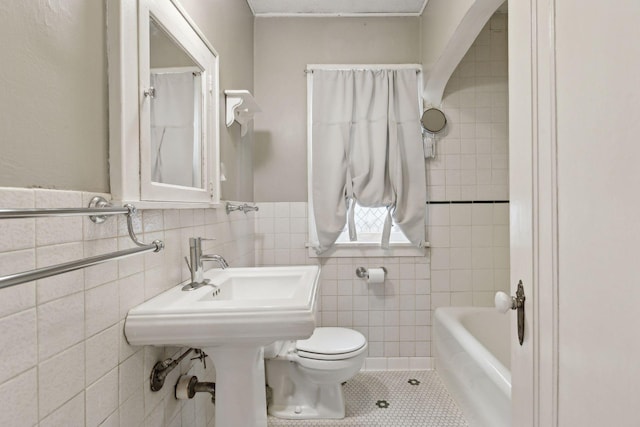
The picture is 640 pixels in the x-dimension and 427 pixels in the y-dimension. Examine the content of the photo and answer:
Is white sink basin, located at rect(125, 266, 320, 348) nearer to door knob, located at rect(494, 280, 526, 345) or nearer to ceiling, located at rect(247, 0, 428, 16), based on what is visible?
door knob, located at rect(494, 280, 526, 345)

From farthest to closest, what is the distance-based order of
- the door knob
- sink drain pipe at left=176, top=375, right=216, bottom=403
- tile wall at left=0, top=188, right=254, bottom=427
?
sink drain pipe at left=176, top=375, right=216, bottom=403 → the door knob → tile wall at left=0, top=188, right=254, bottom=427

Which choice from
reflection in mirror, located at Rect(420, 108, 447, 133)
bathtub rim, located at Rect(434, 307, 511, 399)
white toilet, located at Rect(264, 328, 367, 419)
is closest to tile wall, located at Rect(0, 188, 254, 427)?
white toilet, located at Rect(264, 328, 367, 419)

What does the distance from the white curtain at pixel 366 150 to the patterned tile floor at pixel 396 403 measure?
0.95 meters

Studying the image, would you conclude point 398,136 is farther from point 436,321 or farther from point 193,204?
point 193,204

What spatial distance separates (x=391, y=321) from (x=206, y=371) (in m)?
1.40

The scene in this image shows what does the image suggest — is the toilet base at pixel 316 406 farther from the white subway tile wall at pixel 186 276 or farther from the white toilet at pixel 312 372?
the white subway tile wall at pixel 186 276

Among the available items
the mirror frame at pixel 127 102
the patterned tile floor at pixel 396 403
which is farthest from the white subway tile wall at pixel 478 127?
the mirror frame at pixel 127 102

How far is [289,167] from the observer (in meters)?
2.49

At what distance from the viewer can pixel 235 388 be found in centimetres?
110

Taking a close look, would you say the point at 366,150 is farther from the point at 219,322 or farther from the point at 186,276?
the point at 219,322

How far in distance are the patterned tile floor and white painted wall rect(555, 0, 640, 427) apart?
4.51 ft

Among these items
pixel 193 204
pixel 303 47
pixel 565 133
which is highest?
pixel 303 47

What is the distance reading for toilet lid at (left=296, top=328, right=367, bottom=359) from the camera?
175 cm

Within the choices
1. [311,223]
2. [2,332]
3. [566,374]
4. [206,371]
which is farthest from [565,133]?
[311,223]
